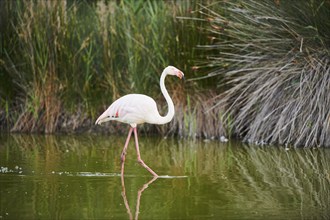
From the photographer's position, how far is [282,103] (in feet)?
36.9

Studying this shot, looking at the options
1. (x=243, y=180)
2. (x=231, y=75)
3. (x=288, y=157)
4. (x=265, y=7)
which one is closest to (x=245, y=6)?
(x=265, y=7)

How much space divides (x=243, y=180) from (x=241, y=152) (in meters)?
2.35

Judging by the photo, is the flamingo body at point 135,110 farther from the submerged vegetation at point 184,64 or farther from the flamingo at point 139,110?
the submerged vegetation at point 184,64

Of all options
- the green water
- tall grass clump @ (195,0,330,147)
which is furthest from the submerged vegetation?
the green water

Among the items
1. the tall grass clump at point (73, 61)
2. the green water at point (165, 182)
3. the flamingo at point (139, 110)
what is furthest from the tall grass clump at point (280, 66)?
the flamingo at point (139, 110)

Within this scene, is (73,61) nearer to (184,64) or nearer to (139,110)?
(184,64)

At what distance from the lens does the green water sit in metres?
6.68

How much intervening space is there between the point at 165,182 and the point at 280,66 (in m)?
3.57

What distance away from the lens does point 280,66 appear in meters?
11.1

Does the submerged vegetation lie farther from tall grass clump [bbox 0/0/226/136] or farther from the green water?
the green water

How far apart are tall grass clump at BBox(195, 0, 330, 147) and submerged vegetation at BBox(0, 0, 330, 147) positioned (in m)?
0.02

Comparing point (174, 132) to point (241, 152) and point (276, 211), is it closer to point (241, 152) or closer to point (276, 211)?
point (241, 152)

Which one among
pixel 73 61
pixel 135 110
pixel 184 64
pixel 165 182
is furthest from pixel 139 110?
pixel 73 61

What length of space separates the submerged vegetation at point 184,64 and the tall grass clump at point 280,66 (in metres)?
0.02
